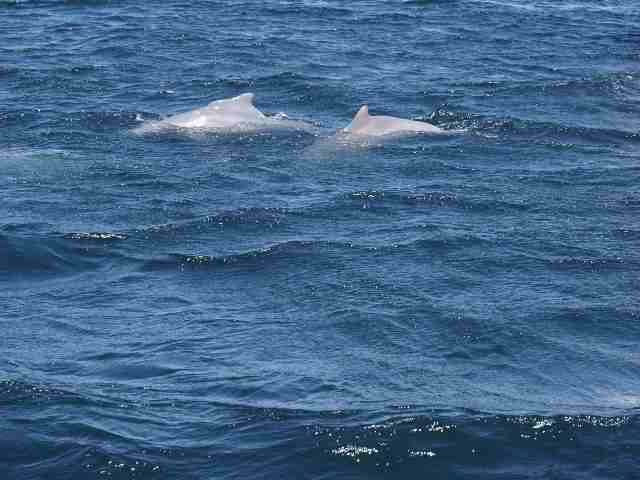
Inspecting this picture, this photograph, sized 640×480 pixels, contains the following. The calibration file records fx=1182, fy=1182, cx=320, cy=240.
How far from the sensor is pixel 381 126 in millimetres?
26266

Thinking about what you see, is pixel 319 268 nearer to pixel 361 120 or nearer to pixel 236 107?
pixel 361 120

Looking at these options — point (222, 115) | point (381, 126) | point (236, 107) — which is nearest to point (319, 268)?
point (381, 126)

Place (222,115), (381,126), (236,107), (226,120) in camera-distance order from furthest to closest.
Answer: (236,107) → (222,115) → (226,120) → (381,126)

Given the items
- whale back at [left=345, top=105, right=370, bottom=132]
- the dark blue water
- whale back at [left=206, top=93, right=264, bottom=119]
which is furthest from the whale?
whale back at [left=345, top=105, right=370, bottom=132]

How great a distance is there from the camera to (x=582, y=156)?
2534cm

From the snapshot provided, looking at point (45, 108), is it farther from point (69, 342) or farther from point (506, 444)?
point (506, 444)

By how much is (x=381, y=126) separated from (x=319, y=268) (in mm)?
8043

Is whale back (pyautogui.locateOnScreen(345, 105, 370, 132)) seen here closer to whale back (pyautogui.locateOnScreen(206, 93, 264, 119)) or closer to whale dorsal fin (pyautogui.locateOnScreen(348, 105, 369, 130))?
whale dorsal fin (pyautogui.locateOnScreen(348, 105, 369, 130))

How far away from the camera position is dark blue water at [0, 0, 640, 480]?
1335 cm

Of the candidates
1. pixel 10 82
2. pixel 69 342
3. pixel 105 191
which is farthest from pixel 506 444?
pixel 10 82

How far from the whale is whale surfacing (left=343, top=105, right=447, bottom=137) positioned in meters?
→ 1.38

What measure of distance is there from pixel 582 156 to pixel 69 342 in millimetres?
13463

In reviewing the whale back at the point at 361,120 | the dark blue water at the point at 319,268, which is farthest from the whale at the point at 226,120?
the whale back at the point at 361,120

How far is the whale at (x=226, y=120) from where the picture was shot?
26.6 meters
